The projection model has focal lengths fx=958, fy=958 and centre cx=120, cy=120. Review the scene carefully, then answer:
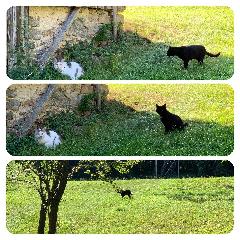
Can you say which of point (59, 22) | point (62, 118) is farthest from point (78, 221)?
point (59, 22)

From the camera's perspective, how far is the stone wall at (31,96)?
551 centimetres

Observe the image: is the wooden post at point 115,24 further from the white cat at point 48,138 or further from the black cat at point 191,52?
the white cat at point 48,138

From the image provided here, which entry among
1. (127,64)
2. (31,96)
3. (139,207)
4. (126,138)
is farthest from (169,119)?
(31,96)

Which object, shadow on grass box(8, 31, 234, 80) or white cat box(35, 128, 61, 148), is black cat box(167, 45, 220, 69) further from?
white cat box(35, 128, 61, 148)

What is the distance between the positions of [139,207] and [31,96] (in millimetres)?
898

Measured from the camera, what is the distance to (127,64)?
5.55 metres

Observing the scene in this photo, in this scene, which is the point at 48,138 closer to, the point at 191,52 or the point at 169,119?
the point at 169,119

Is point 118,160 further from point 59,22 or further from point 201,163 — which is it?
point 59,22

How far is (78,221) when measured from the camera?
18.3 ft

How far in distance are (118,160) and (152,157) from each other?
197 millimetres

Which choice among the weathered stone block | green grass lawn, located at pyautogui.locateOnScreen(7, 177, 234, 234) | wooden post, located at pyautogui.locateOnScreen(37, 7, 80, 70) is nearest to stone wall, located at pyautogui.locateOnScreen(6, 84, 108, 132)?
the weathered stone block

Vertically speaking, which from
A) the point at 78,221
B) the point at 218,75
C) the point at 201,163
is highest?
the point at 218,75

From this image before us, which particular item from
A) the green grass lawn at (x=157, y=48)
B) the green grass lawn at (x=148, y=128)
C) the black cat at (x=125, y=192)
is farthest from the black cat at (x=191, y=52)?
the black cat at (x=125, y=192)

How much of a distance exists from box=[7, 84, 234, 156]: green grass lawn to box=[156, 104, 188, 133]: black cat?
26 millimetres
